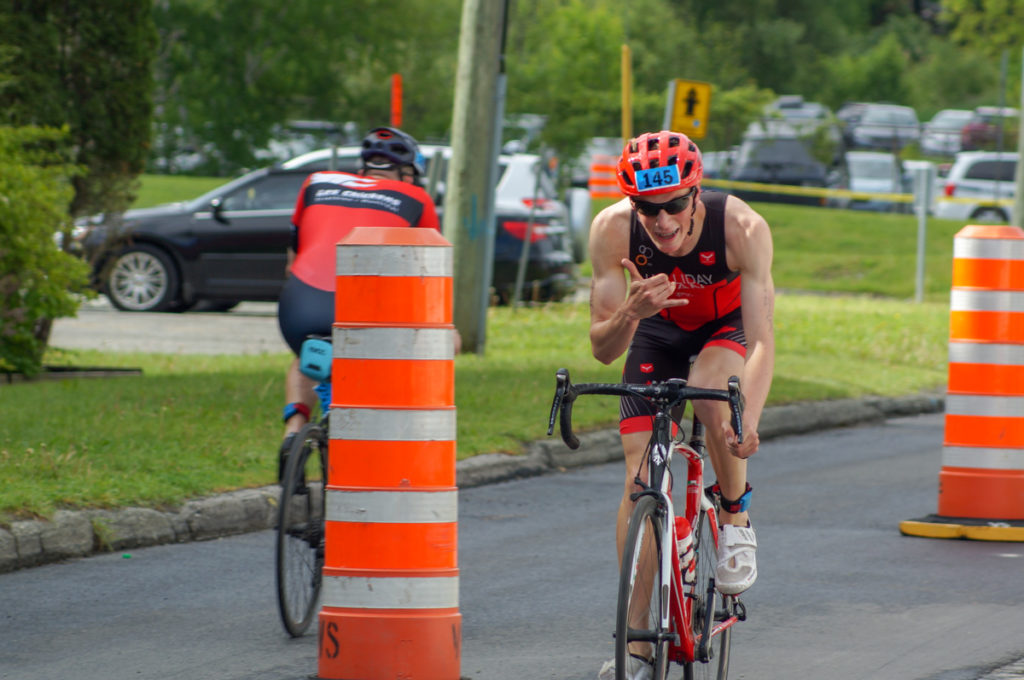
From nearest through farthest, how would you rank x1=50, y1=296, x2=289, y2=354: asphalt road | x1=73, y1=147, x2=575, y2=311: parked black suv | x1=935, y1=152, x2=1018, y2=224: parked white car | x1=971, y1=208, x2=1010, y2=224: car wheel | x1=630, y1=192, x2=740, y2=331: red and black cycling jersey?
x1=630, y1=192, x2=740, y2=331: red and black cycling jersey
x1=50, y1=296, x2=289, y2=354: asphalt road
x1=73, y1=147, x2=575, y2=311: parked black suv
x1=971, y1=208, x2=1010, y2=224: car wheel
x1=935, y1=152, x2=1018, y2=224: parked white car

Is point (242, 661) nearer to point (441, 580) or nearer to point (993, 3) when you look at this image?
point (441, 580)

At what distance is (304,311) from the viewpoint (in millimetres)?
6301

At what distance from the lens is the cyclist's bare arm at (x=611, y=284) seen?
480 centimetres

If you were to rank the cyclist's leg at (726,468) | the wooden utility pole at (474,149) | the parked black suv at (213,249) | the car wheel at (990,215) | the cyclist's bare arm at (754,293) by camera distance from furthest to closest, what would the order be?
the car wheel at (990,215)
the parked black suv at (213,249)
the wooden utility pole at (474,149)
the cyclist's leg at (726,468)
the cyclist's bare arm at (754,293)

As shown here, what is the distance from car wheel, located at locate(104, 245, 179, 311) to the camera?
18.7 meters

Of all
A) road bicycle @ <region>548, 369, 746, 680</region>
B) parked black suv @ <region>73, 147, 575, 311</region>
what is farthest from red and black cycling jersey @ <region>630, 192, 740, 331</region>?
parked black suv @ <region>73, 147, 575, 311</region>

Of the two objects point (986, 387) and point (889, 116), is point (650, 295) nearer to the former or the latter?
point (986, 387)

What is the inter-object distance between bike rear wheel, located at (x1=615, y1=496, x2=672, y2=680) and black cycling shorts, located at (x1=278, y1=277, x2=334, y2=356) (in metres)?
2.11

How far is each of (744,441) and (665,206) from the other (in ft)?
2.36

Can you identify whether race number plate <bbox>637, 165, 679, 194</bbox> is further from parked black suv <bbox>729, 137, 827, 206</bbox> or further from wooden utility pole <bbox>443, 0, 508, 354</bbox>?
parked black suv <bbox>729, 137, 827, 206</bbox>

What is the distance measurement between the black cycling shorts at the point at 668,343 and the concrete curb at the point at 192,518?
3.11 meters

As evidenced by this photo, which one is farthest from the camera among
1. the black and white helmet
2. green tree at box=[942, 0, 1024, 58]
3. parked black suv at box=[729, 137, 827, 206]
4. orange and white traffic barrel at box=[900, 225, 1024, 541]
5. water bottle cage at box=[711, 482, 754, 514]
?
green tree at box=[942, 0, 1024, 58]

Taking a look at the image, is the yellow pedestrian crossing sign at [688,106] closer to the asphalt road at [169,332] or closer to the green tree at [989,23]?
the asphalt road at [169,332]

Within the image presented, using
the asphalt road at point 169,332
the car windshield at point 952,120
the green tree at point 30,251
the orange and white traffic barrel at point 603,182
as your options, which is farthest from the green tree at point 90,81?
the car windshield at point 952,120
